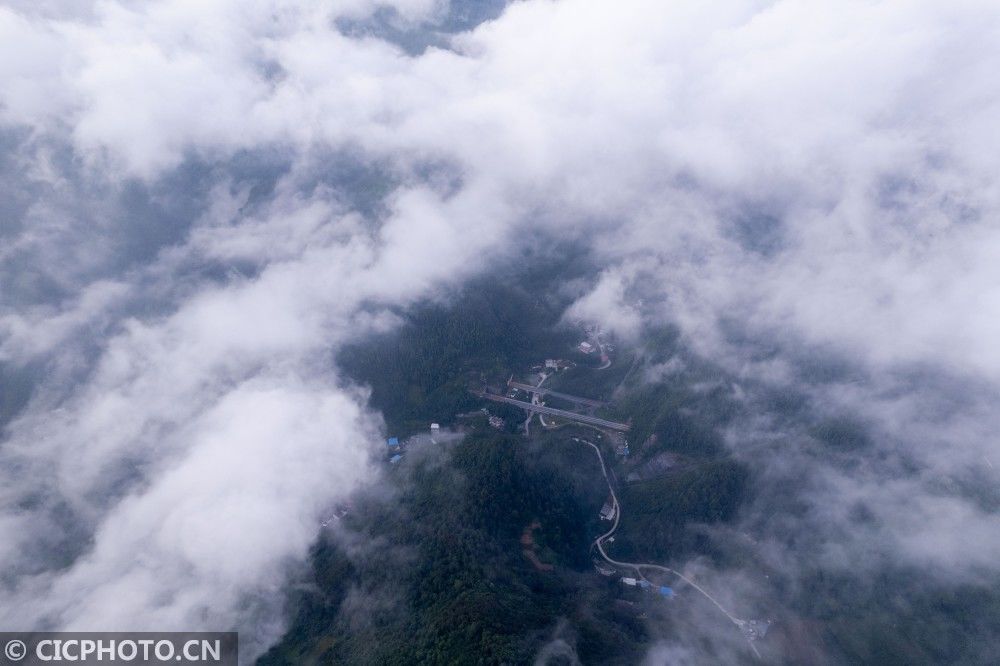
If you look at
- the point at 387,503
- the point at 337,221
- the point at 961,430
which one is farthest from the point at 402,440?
the point at 961,430

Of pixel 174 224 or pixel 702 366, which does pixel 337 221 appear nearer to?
pixel 174 224

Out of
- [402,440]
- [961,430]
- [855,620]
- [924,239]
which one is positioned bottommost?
[402,440]

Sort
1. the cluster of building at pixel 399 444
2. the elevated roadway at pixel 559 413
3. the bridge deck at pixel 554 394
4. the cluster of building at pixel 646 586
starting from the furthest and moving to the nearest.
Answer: the bridge deck at pixel 554 394 → the elevated roadway at pixel 559 413 → the cluster of building at pixel 399 444 → the cluster of building at pixel 646 586

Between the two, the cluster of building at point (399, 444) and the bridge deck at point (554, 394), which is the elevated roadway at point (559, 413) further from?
the cluster of building at point (399, 444)

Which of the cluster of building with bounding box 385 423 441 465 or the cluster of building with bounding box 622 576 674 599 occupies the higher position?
the cluster of building with bounding box 622 576 674 599

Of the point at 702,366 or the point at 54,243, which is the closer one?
the point at 702,366
